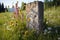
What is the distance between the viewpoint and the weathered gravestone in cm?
500

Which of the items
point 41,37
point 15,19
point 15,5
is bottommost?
point 41,37

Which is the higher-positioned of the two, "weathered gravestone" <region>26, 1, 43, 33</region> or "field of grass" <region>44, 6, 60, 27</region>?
"weathered gravestone" <region>26, 1, 43, 33</region>

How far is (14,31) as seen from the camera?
4254mm

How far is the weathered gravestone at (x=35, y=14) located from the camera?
4996mm

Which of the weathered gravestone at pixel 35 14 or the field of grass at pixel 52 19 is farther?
the field of grass at pixel 52 19

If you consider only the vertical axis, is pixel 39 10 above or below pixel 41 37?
above

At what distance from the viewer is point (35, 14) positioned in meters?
5.12

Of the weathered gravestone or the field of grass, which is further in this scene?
the field of grass

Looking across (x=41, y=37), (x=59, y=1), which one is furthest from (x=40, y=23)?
(x=59, y=1)

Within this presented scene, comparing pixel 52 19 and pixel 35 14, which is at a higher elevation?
pixel 35 14

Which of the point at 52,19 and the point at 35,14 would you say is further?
the point at 52,19

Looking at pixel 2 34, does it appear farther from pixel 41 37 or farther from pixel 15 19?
pixel 41 37

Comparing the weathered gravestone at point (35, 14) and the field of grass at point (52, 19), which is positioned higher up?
the weathered gravestone at point (35, 14)

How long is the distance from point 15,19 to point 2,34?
1.41 feet
